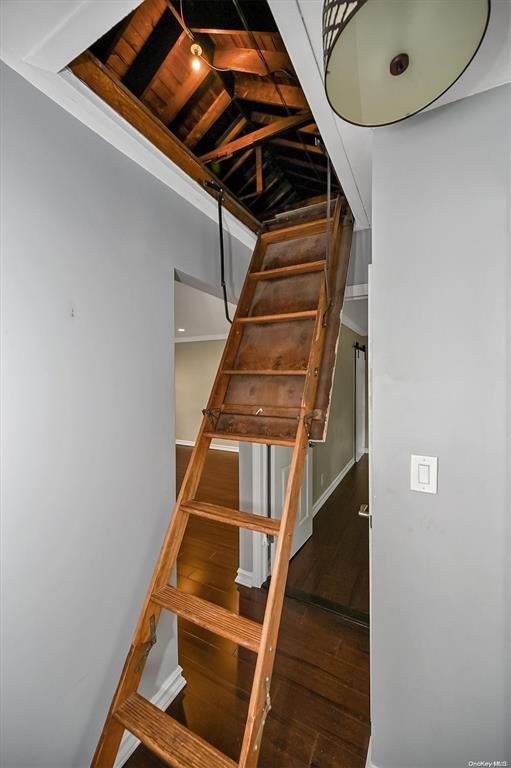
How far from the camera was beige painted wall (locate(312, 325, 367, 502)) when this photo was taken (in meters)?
3.80

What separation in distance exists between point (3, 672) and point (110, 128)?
1928 mm

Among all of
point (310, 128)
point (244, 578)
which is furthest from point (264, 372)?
point (244, 578)

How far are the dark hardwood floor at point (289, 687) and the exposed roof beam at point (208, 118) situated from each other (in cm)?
295

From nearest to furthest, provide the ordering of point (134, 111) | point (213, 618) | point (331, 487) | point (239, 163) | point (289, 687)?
point (213, 618)
point (134, 111)
point (289, 687)
point (239, 163)
point (331, 487)

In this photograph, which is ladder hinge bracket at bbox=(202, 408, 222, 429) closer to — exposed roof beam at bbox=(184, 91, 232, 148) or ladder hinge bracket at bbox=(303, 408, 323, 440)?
ladder hinge bracket at bbox=(303, 408, 323, 440)

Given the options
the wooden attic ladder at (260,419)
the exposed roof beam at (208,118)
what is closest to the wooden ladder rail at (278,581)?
the wooden attic ladder at (260,419)

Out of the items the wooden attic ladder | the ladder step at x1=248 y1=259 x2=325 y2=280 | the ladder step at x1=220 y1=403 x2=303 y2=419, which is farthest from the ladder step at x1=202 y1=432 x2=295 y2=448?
the ladder step at x1=248 y1=259 x2=325 y2=280

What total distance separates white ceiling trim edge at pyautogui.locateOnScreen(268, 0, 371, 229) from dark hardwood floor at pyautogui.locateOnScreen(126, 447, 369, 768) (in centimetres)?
267

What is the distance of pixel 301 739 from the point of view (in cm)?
150

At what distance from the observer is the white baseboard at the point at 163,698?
1.40m

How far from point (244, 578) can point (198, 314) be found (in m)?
3.62

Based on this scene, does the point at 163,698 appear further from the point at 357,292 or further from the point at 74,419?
the point at 357,292

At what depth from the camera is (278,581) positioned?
105cm

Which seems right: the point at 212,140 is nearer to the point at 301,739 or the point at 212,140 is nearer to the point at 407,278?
the point at 407,278
